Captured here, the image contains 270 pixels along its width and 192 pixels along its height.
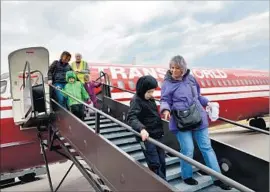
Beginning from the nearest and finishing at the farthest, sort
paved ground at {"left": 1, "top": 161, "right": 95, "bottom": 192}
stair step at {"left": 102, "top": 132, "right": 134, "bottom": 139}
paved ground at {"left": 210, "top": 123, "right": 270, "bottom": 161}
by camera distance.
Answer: stair step at {"left": 102, "top": 132, "right": 134, "bottom": 139}, paved ground at {"left": 1, "top": 161, "right": 95, "bottom": 192}, paved ground at {"left": 210, "top": 123, "right": 270, "bottom": 161}

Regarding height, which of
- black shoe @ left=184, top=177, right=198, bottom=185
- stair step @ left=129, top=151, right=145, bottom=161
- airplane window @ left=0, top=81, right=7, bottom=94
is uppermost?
airplane window @ left=0, top=81, right=7, bottom=94

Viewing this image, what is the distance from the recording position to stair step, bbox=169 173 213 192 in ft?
10.5

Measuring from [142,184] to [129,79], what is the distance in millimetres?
6205

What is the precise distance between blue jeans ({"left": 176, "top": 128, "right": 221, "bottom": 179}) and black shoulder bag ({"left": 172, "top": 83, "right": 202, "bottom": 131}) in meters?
0.10

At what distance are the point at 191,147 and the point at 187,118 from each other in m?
0.33

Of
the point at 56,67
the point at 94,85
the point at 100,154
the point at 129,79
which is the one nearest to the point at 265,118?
the point at 129,79

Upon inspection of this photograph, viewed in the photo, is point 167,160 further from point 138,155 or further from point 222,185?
point 222,185

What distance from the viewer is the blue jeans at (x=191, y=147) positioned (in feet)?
10.7

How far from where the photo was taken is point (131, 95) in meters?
8.17

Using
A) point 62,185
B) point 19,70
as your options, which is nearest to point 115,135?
point 19,70

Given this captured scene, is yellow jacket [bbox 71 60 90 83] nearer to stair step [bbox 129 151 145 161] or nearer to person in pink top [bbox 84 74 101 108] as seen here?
person in pink top [bbox 84 74 101 108]

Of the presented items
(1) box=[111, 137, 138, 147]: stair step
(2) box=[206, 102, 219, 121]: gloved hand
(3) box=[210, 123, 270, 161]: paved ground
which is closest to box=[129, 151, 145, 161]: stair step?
(1) box=[111, 137, 138, 147]: stair step

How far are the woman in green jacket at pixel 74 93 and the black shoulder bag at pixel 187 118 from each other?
2181 millimetres

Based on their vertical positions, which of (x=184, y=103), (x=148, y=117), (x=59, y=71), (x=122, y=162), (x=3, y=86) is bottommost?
(x=122, y=162)
